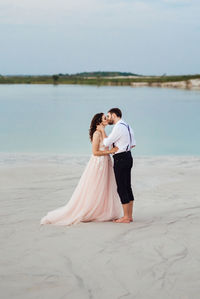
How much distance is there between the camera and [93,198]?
698 centimetres

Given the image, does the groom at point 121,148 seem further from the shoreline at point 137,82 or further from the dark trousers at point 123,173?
the shoreline at point 137,82

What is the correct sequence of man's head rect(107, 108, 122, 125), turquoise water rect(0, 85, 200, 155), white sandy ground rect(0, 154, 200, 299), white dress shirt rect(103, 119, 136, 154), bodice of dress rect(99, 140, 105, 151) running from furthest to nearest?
turquoise water rect(0, 85, 200, 155) → bodice of dress rect(99, 140, 105, 151) → man's head rect(107, 108, 122, 125) → white dress shirt rect(103, 119, 136, 154) → white sandy ground rect(0, 154, 200, 299)

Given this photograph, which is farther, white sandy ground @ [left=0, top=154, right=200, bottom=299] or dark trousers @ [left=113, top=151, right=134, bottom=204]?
dark trousers @ [left=113, top=151, right=134, bottom=204]

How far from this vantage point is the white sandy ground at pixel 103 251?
470cm

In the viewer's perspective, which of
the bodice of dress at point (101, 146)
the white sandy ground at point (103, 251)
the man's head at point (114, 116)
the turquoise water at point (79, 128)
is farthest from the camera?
the turquoise water at point (79, 128)

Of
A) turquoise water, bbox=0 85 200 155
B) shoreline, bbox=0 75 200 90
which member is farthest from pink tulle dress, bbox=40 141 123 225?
shoreline, bbox=0 75 200 90

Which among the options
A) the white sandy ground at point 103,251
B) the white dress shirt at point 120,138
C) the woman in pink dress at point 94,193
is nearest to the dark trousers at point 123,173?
the white dress shirt at point 120,138

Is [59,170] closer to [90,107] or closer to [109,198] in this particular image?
[109,198]

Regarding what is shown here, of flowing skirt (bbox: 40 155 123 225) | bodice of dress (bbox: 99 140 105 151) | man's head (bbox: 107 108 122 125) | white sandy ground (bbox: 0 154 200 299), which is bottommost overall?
white sandy ground (bbox: 0 154 200 299)

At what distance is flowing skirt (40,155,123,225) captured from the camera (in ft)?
22.9

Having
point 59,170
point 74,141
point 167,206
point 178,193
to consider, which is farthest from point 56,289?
point 74,141

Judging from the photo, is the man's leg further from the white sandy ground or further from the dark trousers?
the white sandy ground

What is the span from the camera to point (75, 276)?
16.3 feet

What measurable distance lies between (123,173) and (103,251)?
138cm
